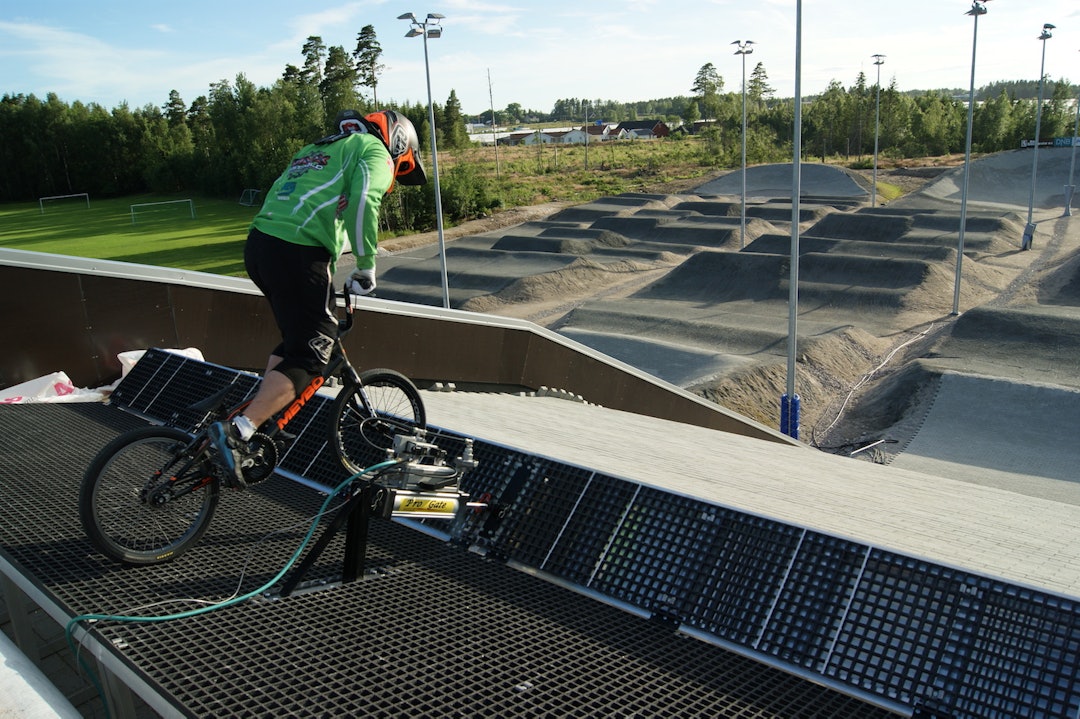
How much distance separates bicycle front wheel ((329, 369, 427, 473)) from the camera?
4371mm

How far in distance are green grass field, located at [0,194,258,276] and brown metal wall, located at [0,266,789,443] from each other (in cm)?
2659

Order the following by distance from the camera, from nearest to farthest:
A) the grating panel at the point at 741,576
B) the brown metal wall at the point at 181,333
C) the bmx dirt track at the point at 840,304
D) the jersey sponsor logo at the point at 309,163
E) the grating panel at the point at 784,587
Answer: the grating panel at the point at 784,587
the grating panel at the point at 741,576
the jersey sponsor logo at the point at 309,163
the brown metal wall at the point at 181,333
the bmx dirt track at the point at 840,304

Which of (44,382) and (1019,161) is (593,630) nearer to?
(44,382)

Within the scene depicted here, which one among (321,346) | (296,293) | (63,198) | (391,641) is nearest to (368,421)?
(321,346)

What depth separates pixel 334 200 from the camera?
380 centimetres

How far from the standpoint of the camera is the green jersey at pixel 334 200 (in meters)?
3.76

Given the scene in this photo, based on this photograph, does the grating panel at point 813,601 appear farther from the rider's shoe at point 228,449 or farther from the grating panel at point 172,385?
the grating panel at point 172,385

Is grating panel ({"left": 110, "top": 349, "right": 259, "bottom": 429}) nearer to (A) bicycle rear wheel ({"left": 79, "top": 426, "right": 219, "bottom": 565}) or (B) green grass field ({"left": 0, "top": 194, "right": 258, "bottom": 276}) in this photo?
(A) bicycle rear wheel ({"left": 79, "top": 426, "right": 219, "bottom": 565})

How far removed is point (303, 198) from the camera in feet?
12.4

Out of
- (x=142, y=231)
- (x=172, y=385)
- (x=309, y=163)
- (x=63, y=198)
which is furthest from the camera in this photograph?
(x=63, y=198)

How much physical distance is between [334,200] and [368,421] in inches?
48.9

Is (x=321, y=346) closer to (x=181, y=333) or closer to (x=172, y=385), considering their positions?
(x=172, y=385)

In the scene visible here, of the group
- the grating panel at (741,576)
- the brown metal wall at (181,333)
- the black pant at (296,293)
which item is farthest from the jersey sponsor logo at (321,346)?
the brown metal wall at (181,333)

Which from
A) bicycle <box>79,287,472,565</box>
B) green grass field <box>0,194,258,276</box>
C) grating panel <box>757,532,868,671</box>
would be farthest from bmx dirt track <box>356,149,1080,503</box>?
bicycle <box>79,287,472,565</box>
